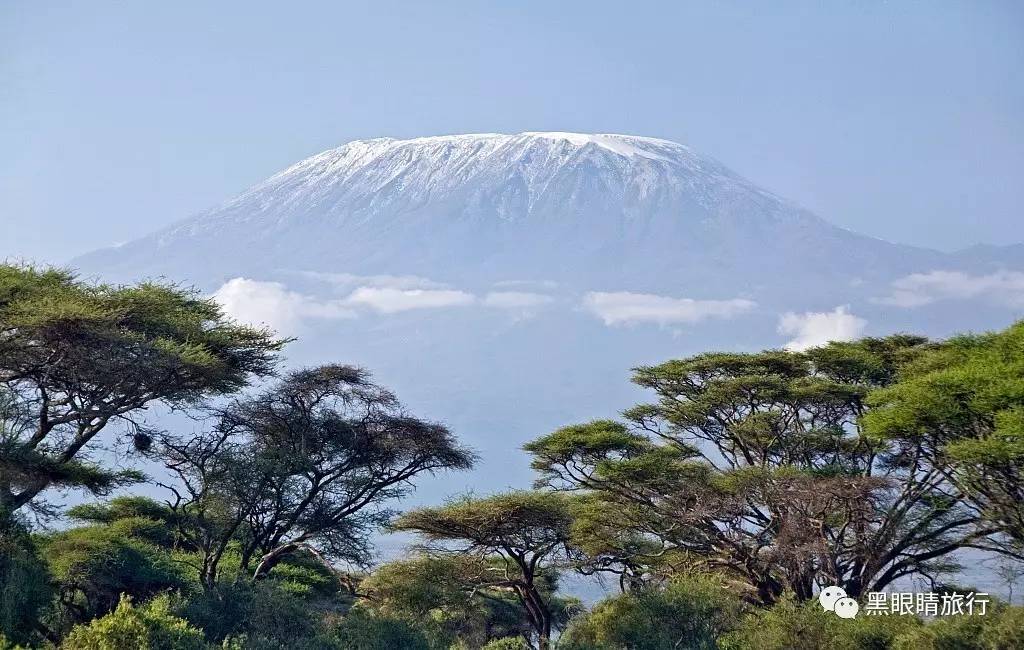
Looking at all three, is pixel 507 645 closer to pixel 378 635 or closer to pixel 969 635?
pixel 378 635

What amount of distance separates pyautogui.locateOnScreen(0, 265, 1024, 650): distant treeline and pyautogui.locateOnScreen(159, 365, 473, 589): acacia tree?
0.27 ft

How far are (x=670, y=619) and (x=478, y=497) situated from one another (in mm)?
7874

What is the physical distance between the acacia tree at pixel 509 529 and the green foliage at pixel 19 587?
397 inches

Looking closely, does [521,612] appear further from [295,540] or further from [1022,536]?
[1022,536]

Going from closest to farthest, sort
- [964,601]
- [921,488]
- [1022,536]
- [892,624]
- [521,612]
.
Answer: [892,624], [1022,536], [964,601], [921,488], [521,612]

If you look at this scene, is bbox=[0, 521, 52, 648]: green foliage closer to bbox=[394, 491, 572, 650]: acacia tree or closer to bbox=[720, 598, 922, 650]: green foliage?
bbox=[394, 491, 572, 650]: acacia tree

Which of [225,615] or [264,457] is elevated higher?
[264,457]

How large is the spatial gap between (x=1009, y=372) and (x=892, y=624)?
6167mm

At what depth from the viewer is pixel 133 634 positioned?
16.6m

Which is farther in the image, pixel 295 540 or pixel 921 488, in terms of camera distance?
pixel 295 540

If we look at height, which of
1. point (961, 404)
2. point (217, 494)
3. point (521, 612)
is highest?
point (961, 404)

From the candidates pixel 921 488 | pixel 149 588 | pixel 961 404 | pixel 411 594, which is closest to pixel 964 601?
pixel 921 488

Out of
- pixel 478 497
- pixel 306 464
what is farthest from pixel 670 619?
pixel 306 464

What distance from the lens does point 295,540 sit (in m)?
28.9
